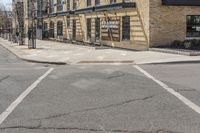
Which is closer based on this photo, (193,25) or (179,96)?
(179,96)

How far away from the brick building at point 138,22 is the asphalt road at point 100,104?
41.3ft

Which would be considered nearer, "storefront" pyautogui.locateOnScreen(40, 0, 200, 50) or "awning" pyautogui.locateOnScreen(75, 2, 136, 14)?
"storefront" pyautogui.locateOnScreen(40, 0, 200, 50)

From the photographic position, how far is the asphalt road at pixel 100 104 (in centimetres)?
789

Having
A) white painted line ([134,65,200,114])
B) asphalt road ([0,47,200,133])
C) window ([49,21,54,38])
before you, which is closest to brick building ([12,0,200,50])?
asphalt road ([0,47,200,133])

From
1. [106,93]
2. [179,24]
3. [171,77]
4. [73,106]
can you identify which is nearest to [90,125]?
[73,106]

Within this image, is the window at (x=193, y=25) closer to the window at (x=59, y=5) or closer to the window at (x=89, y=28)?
the window at (x=89, y=28)

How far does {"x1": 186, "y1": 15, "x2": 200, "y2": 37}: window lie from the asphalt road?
534 inches

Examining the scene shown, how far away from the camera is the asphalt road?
7891 mm

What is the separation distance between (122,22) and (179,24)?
5.25 m

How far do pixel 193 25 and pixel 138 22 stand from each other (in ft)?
11.6

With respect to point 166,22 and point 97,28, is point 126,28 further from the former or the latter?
point 97,28

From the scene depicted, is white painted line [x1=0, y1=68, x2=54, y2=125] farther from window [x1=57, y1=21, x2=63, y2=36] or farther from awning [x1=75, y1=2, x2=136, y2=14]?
window [x1=57, y1=21, x2=63, y2=36]

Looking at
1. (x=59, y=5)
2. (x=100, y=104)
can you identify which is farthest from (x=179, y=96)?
(x=59, y=5)

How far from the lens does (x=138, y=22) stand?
99.5 feet
